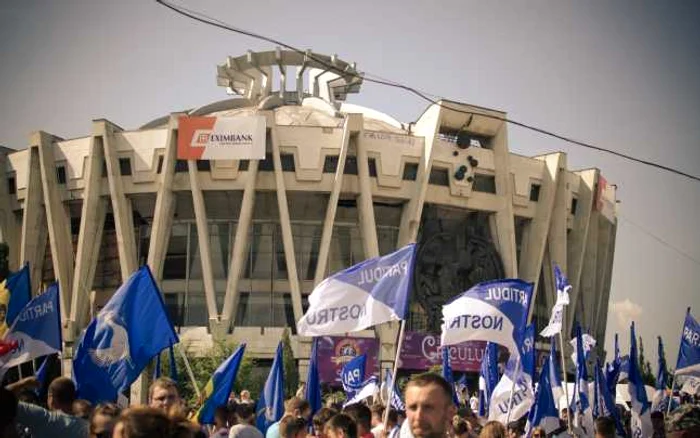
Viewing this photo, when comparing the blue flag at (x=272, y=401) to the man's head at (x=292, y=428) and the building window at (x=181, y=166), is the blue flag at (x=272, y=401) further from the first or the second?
the building window at (x=181, y=166)

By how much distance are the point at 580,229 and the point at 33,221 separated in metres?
33.5

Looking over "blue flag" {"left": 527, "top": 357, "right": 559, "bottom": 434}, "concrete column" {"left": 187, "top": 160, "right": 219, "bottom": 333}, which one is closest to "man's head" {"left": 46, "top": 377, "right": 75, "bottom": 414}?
"blue flag" {"left": 527, "top": 357, "right": 559, "bottom": 434}

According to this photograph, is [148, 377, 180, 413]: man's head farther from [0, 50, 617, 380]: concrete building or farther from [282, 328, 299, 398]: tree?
[0, 50, 617, 380]: concrete building

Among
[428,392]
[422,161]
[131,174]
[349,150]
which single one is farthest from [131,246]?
[428,392]

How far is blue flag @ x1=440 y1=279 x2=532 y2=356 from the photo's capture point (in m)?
14.6

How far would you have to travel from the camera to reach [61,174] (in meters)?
58.1

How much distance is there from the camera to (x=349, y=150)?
182 feet

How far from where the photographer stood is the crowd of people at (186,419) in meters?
4.96

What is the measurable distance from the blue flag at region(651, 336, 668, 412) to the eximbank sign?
30.2m

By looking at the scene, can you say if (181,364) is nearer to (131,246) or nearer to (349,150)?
(131,246)

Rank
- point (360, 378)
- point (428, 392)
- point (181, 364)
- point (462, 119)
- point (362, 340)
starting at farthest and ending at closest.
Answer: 1. point (462, 119)
2. point (362, 340)
3. point (181, 364)
4. point (360, 378)
5. point (428, 392)

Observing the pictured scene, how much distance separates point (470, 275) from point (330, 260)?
839 cm

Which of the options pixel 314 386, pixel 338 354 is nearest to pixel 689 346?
pixel 314 386

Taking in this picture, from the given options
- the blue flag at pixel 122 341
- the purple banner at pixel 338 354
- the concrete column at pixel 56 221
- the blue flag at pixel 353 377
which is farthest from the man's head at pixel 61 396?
the concrete column at pixel 56 221
